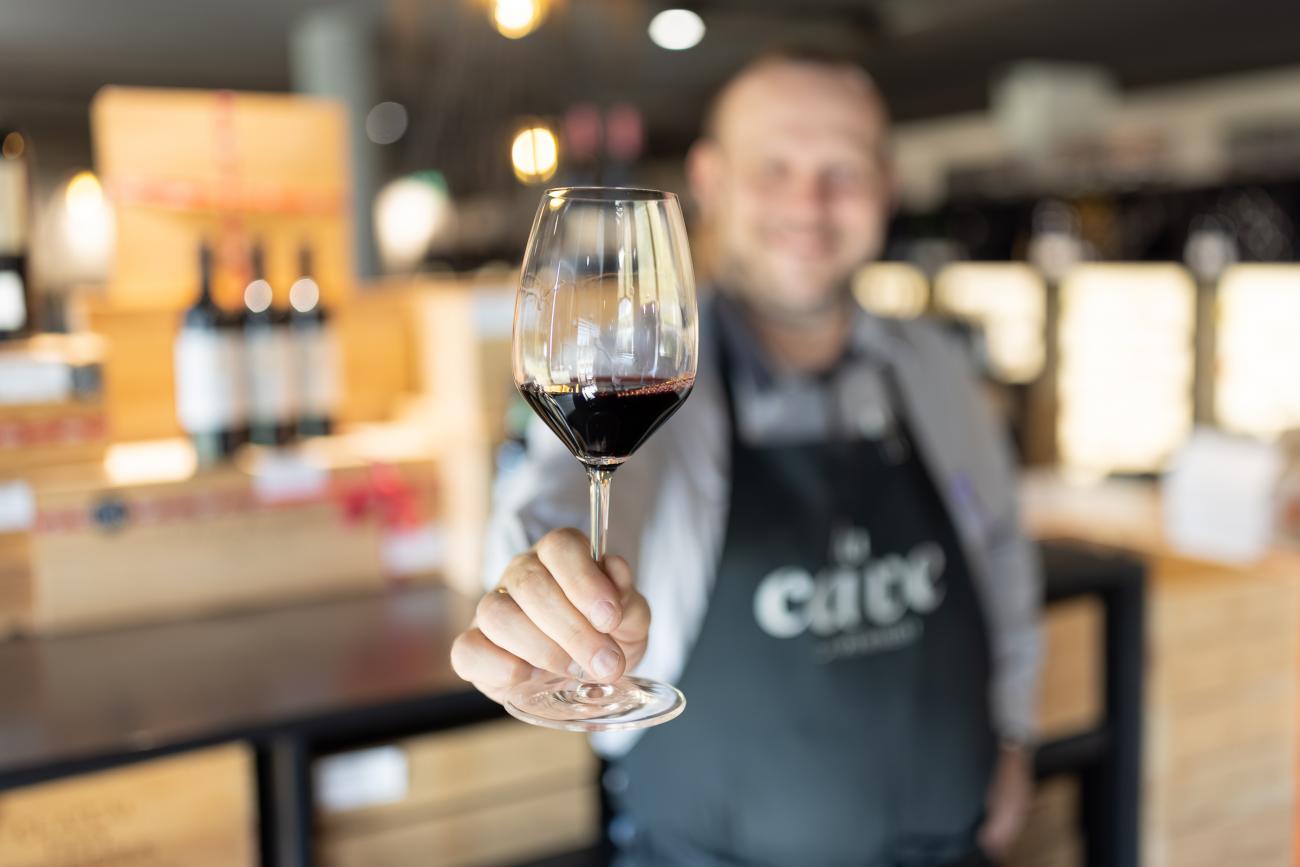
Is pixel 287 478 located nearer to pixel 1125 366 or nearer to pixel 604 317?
pixel 604 317

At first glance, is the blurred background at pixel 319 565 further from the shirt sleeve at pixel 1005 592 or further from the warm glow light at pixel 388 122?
the warm glow light at pixel 388 122

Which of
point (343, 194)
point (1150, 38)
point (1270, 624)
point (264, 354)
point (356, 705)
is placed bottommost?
point (1270, 624)

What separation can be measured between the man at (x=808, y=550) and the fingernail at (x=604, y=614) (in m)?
0.58

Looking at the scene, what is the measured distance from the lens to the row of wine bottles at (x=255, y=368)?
2029mm

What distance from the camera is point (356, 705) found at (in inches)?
62.2

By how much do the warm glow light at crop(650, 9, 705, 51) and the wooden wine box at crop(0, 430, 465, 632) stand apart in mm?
4134

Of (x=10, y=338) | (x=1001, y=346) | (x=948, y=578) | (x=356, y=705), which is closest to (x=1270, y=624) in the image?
(x=948, y=578)

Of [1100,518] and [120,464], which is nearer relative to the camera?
[120,464]

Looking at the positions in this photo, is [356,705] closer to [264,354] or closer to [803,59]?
[264,354]

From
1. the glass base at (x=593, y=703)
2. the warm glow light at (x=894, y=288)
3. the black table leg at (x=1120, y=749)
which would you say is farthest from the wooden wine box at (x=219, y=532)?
the warm glow light at (x=894, y=288)

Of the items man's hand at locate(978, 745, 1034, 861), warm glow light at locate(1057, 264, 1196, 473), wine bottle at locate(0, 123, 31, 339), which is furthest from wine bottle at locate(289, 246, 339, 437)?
warm glow light at locate(1057, 264, 1196, 473)

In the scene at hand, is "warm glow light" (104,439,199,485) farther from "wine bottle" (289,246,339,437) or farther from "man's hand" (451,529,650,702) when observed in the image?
"man's hand" (451,529,650,702)

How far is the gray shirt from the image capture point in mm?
1358

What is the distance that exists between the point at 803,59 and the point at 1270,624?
5.75 feet
